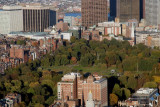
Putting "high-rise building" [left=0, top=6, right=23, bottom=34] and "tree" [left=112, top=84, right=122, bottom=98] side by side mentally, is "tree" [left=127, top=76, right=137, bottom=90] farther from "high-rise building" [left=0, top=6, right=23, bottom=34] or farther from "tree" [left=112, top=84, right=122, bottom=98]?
"high-rise building" [left=0, top=6, right=23, bottom=34]

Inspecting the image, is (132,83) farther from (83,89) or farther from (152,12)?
(152,12)

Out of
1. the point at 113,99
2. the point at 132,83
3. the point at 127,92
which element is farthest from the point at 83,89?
the point at 132,83

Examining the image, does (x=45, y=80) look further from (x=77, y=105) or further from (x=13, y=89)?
(x=77, y=105)

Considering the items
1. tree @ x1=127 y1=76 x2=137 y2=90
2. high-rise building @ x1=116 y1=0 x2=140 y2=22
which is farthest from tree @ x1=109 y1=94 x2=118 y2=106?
high-rise building @ x1=116 y1=0 x2=140 y2=22

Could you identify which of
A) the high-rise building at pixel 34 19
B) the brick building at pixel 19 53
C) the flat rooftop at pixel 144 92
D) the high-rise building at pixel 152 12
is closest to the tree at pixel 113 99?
the flat rooftop at pixel 144 92

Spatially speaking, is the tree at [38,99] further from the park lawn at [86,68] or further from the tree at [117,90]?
the park lawn at [86,68]

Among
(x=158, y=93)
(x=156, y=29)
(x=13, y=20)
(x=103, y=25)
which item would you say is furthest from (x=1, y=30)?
(x=158, y=93)

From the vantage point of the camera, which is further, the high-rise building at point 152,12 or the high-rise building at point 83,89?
the high-rise building at point 152,12
